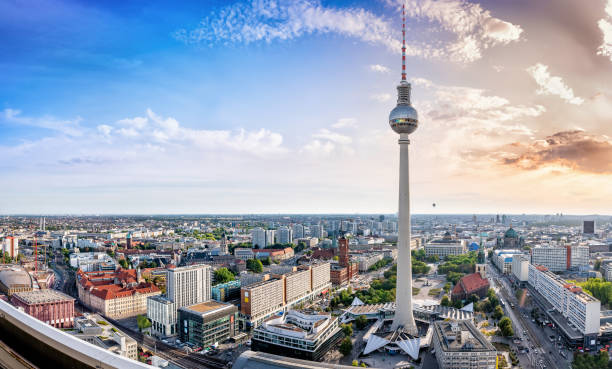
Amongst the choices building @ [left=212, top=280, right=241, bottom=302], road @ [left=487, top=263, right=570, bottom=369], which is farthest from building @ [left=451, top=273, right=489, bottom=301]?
building @ [left=212, top=280, right=241, bottom=302]

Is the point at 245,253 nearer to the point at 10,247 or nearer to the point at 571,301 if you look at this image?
the point at 10,247

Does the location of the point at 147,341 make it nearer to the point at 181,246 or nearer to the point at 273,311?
the point at 273,311

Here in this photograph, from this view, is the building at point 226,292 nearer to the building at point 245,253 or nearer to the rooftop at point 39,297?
the rooftop at point 39,297

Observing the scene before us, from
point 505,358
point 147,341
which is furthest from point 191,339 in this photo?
point 505,358

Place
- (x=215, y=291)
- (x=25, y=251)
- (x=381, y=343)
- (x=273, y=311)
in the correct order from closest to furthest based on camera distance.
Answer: (x=381, y=343)
(x=273, y=311)
(x=215, y=291)
(x=25, y=251)

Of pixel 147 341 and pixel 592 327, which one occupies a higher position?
pixel 592 327

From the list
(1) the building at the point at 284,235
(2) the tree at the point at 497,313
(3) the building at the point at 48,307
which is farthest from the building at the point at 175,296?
(1) the building at the point at 284,235

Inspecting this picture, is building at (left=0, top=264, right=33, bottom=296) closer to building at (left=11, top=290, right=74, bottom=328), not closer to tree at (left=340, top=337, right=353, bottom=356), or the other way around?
building at (left=11, top=290, right=74, bottom=328)
